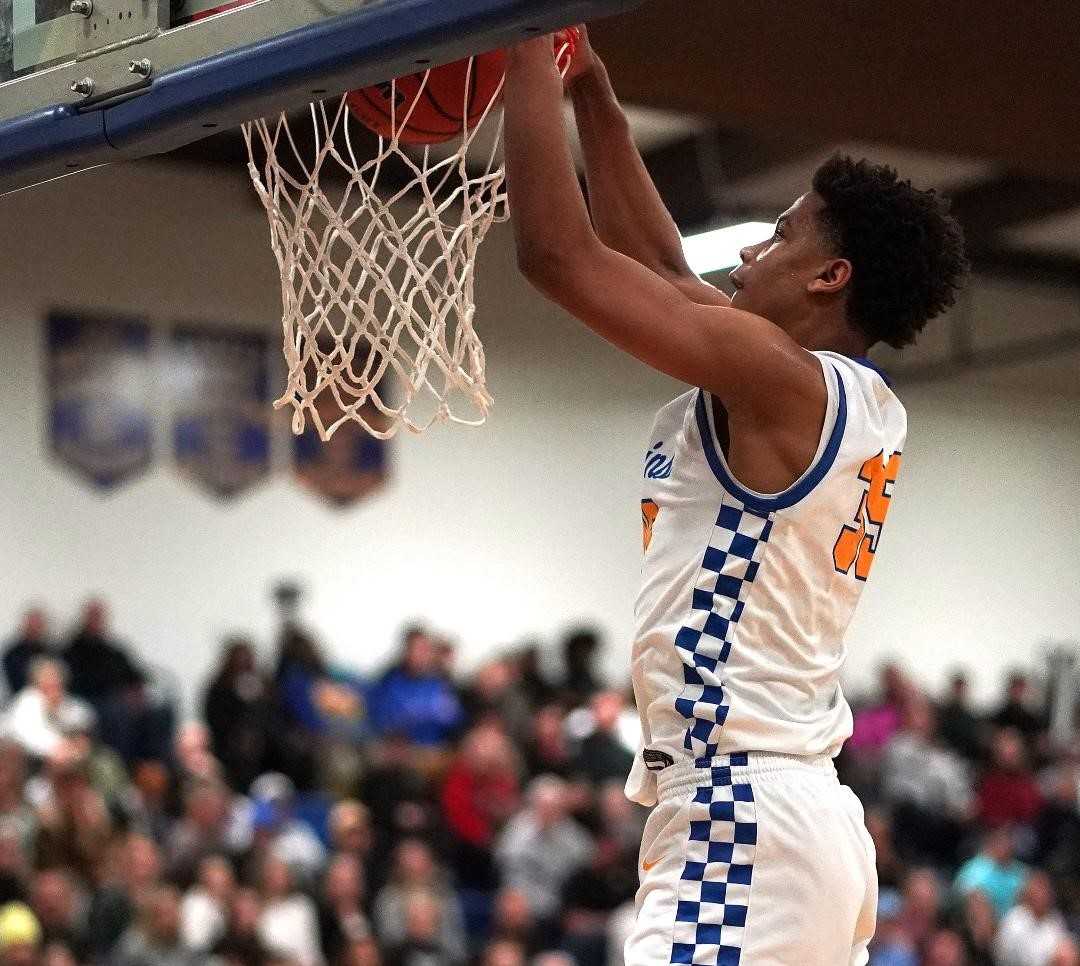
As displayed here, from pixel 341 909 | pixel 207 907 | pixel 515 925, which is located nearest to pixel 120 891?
pixel 207 907

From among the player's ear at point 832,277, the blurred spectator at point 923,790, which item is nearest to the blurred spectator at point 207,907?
the blurred spectator at point 923,790

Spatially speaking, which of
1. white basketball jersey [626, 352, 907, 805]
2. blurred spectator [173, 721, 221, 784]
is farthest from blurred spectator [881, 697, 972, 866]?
white basketball jersey [626, 352, 907, 805]

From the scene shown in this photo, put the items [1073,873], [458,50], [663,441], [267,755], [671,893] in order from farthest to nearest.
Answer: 1. [1073,873]
2. [267,755]
3. [663,441]
4. [671,893]
5. [458,50]

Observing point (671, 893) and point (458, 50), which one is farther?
point (671, 893)

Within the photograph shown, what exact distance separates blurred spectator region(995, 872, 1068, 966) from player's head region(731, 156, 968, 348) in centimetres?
951

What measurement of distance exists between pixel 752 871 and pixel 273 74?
1434 millimetres

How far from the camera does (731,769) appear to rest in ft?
9.68

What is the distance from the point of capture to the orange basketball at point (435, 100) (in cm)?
318

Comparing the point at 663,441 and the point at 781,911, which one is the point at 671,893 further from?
the point at 663,441

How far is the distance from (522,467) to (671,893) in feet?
→ 40.8

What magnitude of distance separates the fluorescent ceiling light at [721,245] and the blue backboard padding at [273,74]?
9.27m

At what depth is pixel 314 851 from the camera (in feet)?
34.7

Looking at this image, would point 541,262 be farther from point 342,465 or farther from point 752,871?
point 342,465

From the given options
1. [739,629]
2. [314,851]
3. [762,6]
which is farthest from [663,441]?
[314,851]
